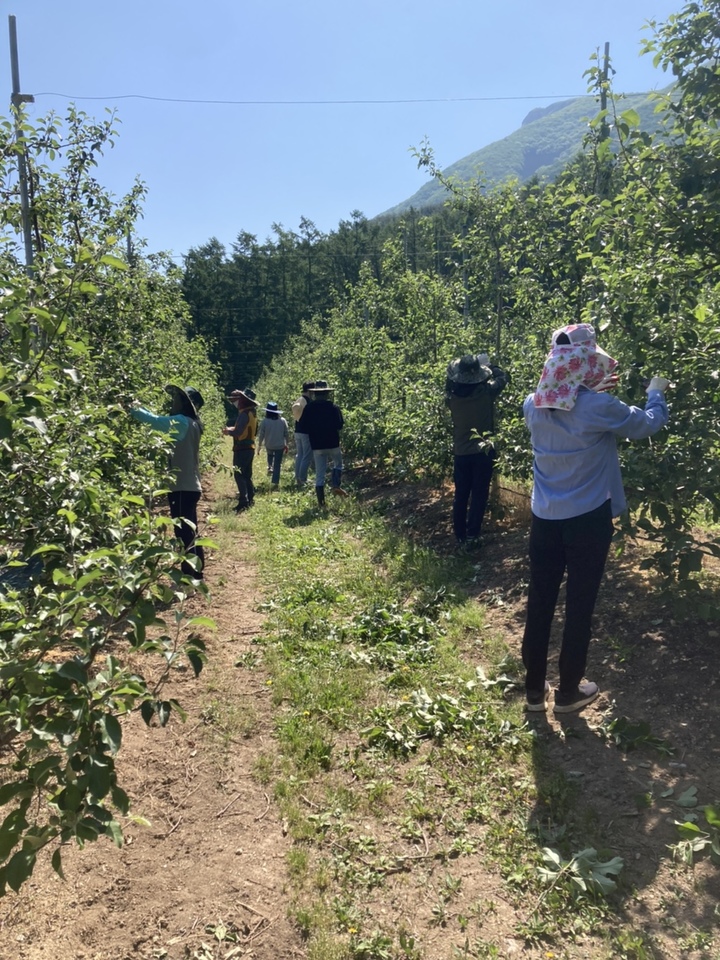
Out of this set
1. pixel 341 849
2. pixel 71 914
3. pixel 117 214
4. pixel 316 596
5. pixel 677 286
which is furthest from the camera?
pixel 117 214

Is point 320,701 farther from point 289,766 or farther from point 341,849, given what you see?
point 341,849

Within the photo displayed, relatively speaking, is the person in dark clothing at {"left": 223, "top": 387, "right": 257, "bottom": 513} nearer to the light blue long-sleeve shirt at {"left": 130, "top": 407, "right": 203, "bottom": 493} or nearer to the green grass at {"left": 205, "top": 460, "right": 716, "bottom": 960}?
the light blue long-sleeve shirt at {"left": 130, "top": 407, "right": 203, "bottom": 493}

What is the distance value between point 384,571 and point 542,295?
3.04 m

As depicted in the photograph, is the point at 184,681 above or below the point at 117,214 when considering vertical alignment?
below

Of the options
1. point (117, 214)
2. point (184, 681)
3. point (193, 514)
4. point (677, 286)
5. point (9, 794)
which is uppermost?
point (117, 214)

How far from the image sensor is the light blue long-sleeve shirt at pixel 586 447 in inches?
123

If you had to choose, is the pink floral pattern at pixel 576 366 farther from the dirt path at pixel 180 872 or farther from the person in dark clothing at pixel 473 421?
the person in dark clothing at pixel 473 421

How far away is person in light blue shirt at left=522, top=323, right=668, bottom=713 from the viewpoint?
3188mm

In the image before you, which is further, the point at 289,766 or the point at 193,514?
the point at 193,514

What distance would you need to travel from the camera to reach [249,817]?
3.00 metres

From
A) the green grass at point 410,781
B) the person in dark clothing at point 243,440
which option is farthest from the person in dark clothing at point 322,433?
the green grass at point 410,781

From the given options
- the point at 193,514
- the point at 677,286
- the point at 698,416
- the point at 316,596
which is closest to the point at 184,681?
the point at 316,596

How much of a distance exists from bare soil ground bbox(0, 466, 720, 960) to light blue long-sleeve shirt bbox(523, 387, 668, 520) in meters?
1.13

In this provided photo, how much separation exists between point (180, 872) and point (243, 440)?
7.15 meters
